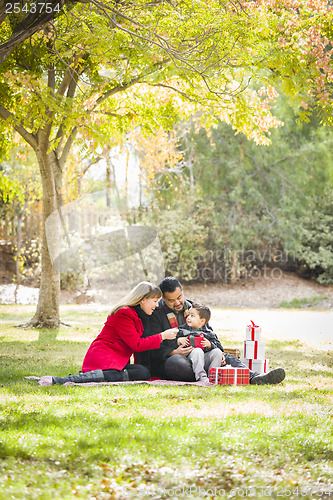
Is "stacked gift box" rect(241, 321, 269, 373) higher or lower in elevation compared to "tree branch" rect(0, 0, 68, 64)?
lower

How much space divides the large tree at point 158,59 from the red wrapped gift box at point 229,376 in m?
3.67

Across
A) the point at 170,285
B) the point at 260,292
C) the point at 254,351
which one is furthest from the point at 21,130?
the point at 260,292

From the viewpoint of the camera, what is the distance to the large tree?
26.0 ft

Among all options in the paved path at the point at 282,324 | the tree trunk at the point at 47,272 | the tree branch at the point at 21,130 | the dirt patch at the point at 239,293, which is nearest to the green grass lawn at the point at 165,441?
the tree trunk at the point at 47,272

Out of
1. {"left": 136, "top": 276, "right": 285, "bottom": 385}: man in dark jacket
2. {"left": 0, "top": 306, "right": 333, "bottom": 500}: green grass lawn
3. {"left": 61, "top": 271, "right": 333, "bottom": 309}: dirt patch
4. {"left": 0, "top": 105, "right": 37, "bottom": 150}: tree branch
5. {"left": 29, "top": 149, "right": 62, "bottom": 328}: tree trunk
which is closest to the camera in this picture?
{"left": 0, "top": 306, "right": 333, "bottom": 500}: green grass lawn

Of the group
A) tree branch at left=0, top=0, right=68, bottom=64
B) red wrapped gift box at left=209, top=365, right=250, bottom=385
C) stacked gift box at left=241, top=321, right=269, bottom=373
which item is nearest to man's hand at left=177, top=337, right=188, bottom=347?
red wrapped gift box at left=209, top=365, right=250, bottom=385

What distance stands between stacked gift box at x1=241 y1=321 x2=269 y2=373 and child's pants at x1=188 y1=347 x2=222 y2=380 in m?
0.45

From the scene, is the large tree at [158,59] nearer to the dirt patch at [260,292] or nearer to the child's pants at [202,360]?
the child's pants at [202,360]

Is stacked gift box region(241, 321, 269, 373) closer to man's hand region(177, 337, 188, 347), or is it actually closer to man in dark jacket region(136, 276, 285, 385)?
man in dark jacket region(136, 276, 285, 385)

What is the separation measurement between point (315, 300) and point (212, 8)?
1143 centimetres

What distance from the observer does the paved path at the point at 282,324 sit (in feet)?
35.0

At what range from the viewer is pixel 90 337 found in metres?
9.80

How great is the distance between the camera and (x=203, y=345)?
586 centimetres

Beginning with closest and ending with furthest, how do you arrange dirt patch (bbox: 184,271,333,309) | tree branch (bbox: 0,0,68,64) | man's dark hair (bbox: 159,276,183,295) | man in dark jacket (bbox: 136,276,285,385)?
tree branch (bbox: 0,0,68,64), man in dark jacket (bbox: 136,276,285,385), man's dark hair (bbox: 159,276,183,295), dirt patch (bbox: 184,271,333,309)
